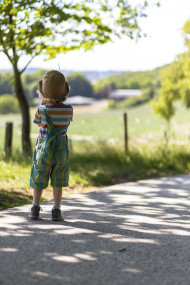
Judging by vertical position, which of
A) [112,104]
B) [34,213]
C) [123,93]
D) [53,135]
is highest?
[123,93]

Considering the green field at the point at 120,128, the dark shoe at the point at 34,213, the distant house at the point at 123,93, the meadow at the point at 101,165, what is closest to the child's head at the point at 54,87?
the dark shoe at the point at 34,213

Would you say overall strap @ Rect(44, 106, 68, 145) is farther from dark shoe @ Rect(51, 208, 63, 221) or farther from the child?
dark shoe @ Rect(51, 208, 63, 221)

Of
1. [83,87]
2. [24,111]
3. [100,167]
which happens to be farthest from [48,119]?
[83,87]

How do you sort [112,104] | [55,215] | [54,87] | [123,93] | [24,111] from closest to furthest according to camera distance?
[54,87] → [55,215] → [24,111] → [112,104] → [123,93]

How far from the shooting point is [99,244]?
4.53m

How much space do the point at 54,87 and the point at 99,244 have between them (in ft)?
5.96

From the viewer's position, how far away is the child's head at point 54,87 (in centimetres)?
523

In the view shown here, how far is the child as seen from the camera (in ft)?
17.3

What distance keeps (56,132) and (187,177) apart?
18.6 feet

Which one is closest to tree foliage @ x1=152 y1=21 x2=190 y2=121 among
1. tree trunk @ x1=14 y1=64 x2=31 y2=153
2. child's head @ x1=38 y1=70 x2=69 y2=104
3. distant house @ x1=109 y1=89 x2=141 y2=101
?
tree trunk @ x1=14 y1=64 x2=31 y2=153

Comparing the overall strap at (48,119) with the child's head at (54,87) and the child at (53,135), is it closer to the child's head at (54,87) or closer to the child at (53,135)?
the child at (53,135)

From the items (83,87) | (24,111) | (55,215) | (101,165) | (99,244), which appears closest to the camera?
(99,244)

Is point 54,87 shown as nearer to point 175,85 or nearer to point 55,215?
point 55,215

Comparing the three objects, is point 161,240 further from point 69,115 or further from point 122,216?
point 69,115
